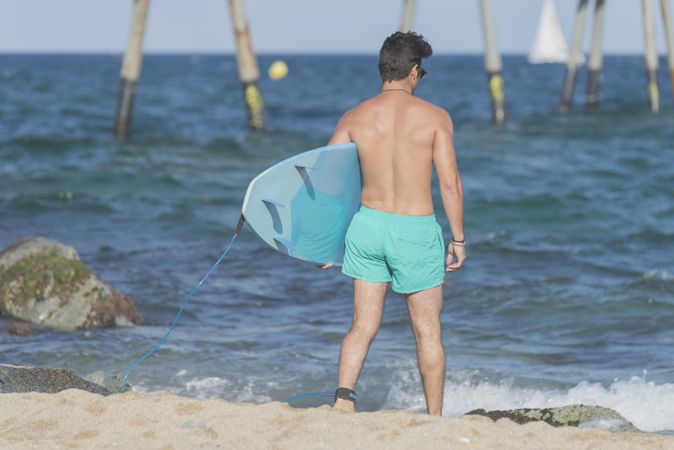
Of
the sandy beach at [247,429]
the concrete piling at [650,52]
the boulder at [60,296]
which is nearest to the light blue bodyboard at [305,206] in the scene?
the sandy beach at [247,429]

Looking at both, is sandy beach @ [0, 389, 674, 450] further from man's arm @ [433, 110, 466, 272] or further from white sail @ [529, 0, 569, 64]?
white sail @ [529, 0, 569, 64]

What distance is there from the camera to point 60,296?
7.87 m

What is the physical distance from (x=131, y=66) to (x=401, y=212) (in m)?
14.6

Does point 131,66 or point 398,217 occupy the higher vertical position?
point 398,217

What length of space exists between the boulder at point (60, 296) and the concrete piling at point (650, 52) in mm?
17700

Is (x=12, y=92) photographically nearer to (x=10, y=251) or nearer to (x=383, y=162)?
(x=10, y=251)

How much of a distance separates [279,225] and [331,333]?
2716 millimetres

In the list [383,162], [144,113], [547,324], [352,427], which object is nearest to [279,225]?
[383,162]

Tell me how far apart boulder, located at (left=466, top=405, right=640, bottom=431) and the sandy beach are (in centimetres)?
44

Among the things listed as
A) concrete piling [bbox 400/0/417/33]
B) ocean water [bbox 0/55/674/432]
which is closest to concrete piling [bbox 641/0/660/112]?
ocean water [bbox 0/55/674/432]

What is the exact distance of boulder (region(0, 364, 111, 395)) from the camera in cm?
506

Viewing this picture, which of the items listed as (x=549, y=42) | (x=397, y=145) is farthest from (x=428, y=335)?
(x=549, y=42)

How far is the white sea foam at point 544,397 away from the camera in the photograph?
603 centimetres

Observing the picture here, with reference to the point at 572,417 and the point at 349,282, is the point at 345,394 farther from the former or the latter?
the point at 349,282
